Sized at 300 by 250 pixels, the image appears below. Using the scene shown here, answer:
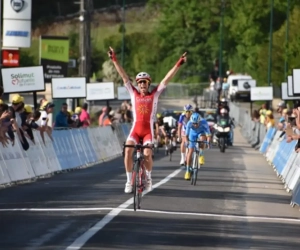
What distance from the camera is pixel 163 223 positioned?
1642 cm

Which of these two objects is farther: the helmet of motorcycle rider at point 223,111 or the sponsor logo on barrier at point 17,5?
the helmet of motorcycle rider at point 223,111

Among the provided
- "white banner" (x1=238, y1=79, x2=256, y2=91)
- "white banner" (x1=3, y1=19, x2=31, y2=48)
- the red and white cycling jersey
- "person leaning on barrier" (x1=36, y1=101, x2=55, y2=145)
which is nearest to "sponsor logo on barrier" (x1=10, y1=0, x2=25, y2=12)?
"white banner" (x1=3, y1=19, x2=31, y2=48)

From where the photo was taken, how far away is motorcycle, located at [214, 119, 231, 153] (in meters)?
48.1

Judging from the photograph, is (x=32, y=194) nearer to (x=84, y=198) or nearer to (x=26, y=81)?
(x=84, y=198)

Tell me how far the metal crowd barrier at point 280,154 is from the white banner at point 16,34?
810 cm

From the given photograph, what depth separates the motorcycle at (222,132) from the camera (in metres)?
48.1

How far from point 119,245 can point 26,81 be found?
20266 millimetres

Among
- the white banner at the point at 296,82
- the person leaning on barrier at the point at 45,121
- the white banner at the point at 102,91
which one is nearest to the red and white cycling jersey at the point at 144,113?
the person leaning on barrier at the point at 45,121

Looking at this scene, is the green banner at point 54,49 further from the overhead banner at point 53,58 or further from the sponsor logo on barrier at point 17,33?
the sponsor logo on barrier at point 17,33

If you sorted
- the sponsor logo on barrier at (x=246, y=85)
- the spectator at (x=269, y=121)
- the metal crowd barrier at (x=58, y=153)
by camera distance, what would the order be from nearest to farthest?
the metal crowd barrier at (x=58, y=153) < the spectator at (x=269, y=121) < the sponsor logo on barrier at (x=246, y=85)

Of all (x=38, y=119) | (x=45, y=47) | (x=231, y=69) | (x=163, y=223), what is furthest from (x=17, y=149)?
(x=231, y=69)

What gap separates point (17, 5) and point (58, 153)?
8595 mm

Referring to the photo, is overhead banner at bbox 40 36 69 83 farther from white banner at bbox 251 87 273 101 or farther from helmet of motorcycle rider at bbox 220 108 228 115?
white banner at bbox 251 87 273 101

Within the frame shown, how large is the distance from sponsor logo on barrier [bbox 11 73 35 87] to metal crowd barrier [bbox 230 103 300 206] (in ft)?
22.7
